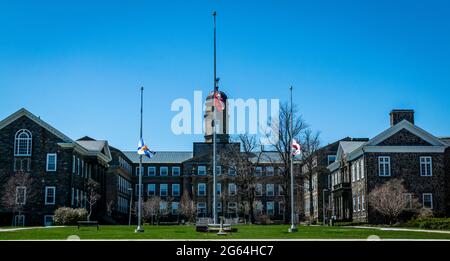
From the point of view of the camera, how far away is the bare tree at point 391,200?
47938 millimetres

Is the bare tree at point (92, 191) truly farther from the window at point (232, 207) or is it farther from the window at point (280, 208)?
the window at point (280, 208)

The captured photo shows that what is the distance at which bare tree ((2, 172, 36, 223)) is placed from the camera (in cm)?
5294

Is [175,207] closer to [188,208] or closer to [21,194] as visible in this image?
[188,208]

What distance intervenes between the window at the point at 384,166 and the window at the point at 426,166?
9.28 feet

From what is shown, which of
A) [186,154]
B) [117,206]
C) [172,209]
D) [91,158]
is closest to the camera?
[91,158]

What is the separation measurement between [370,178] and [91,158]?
28.7 meters

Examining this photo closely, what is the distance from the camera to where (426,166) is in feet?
177

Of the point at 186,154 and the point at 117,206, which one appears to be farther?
the point at 186,154

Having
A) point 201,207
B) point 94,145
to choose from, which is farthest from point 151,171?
point 94,145

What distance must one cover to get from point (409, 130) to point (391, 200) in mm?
8126

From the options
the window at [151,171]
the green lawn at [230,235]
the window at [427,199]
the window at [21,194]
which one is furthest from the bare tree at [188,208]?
the green lawn at [230,235]
